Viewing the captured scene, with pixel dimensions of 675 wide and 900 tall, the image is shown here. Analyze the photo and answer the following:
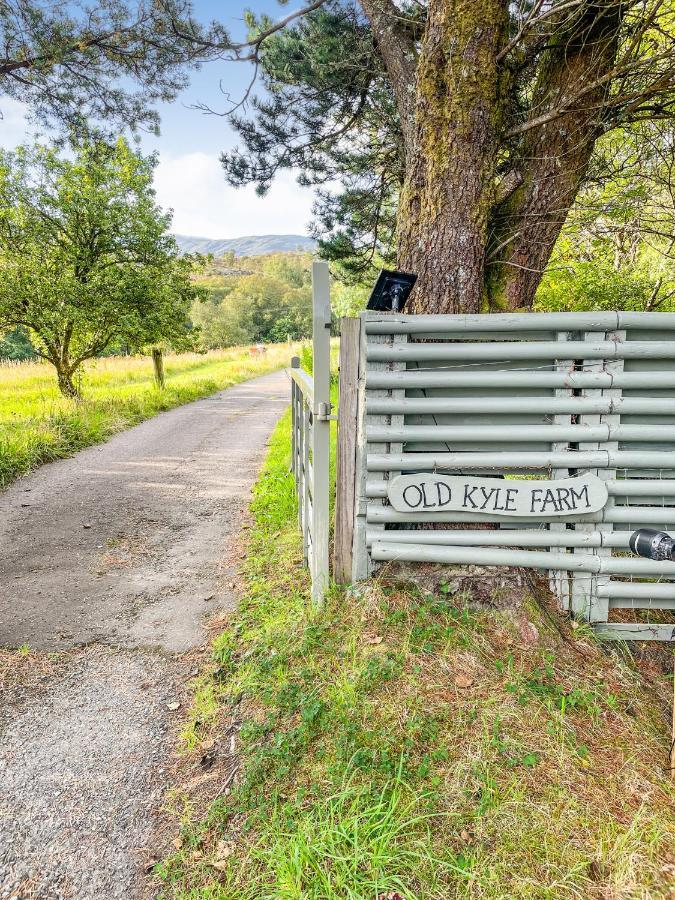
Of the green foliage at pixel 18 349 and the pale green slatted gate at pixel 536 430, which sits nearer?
the pale green slatted gate at pixel 536 430

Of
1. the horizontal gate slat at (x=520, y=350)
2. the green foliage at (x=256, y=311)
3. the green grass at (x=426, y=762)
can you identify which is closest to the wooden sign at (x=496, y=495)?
the green grass at (x=426, y=762)

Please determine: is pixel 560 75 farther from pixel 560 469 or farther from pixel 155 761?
pixel 155 761

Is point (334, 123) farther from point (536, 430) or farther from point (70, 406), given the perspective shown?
point (70, 406)

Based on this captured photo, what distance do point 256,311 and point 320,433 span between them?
6608 cm

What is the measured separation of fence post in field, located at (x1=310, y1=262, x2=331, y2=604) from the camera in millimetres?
2928

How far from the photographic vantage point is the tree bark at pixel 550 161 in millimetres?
3062

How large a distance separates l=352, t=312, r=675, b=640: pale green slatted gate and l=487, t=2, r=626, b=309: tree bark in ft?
2.38

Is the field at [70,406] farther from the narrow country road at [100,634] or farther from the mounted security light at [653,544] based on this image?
the mounted security light at [653,544]

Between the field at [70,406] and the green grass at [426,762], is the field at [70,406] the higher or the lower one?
the higher one

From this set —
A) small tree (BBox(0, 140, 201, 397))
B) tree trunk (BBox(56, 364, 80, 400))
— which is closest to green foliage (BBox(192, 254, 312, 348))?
small tree (BBox(0, 140, 201, 397))

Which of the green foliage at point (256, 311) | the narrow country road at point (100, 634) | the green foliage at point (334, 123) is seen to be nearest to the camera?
the narrow country road at point (100, 634)

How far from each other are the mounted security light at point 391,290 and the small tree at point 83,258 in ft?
28.7

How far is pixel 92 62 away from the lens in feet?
15.9

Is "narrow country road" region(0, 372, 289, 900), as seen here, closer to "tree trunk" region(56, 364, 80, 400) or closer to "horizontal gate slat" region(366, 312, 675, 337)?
"horizontal gate slat" region(366, 312, 675, 337)
